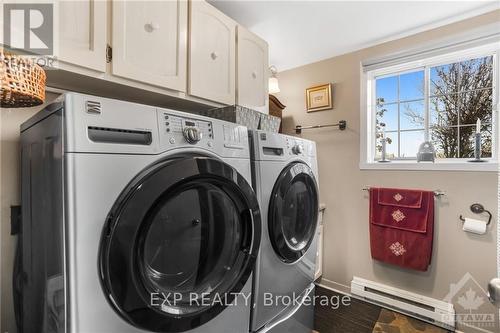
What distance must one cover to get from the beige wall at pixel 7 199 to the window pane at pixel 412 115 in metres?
2.56

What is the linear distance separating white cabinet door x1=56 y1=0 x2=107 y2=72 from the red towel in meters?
2.07

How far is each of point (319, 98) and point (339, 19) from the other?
2.38 ft

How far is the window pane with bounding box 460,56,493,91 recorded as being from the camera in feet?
6.01

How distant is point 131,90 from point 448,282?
2.43 metres

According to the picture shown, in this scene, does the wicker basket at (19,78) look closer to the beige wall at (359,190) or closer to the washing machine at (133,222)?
the washing machine at (133,222)

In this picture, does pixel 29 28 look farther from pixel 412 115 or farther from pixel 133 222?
pixel 412 115

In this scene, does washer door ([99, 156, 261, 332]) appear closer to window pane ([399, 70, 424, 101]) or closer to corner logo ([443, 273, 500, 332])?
corner logo ([443, 273, 500, 332])

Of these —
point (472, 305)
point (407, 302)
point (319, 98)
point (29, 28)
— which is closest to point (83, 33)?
point (29, 28)

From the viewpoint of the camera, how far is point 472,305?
1.77 metres

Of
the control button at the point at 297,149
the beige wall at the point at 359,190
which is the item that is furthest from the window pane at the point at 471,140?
the control button at the point at 297,149

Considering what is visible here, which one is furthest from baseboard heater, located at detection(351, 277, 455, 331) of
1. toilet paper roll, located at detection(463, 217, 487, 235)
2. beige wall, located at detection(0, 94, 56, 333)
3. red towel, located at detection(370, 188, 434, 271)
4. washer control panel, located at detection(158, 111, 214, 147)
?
beige wall, located at detection(0, 94, 56, 333)

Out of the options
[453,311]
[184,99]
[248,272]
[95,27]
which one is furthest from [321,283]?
[95,27]

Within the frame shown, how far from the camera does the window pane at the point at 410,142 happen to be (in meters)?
2.10

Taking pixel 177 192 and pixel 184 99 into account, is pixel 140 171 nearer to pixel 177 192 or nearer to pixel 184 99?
pixel 177 192
